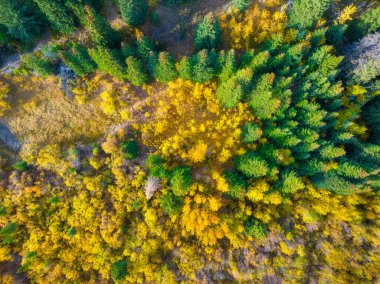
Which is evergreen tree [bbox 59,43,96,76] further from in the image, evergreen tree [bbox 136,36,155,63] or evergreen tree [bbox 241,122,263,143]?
→ evergreen tree [bbox 241,122,263,143]

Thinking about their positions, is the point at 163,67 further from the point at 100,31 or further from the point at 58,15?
the point at 58,15

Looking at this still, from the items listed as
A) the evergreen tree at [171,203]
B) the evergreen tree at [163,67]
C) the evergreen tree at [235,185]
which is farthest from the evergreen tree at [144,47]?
the evergreen tree at [235,185]

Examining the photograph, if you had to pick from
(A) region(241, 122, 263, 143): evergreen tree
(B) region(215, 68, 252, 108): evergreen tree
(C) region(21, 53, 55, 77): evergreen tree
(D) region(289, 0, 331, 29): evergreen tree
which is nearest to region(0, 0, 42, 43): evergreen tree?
(C) region(21, 53, 55, 77): evergreen tree

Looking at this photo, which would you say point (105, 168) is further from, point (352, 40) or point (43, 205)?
point (352, 40)

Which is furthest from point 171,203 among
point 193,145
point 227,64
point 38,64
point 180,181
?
point 38,64

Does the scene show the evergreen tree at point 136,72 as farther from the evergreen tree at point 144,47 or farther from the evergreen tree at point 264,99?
the evergreen tree at point 264,99

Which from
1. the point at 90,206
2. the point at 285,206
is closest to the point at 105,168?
the point at 90,206
